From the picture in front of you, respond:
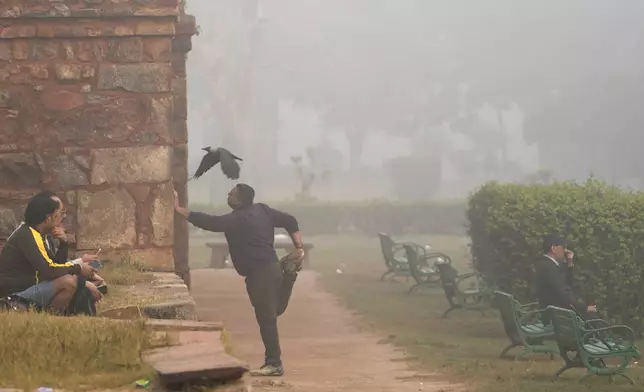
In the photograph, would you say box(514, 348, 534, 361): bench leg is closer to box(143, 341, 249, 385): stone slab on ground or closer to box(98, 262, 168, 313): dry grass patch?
box(98, 262, 168, 313): dry grass patch

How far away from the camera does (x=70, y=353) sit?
4664 millimetres

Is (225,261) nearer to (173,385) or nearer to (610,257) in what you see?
(610,257)

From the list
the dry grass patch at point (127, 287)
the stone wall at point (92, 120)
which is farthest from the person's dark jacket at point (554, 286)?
the dry grass patch at point (127, 287)

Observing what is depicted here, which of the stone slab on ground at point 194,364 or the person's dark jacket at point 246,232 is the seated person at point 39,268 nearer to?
the stone slab on ground at point 194,364

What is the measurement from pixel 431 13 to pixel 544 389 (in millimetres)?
62667

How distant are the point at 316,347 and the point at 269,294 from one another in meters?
2.87

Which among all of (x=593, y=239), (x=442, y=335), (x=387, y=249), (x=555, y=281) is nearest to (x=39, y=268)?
(x=555, y=281)

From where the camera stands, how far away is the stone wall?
779cm

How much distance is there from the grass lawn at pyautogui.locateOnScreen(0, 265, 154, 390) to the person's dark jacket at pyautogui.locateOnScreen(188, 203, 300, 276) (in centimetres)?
268

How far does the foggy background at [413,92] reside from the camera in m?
49.3

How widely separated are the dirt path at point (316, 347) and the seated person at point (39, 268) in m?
1.12

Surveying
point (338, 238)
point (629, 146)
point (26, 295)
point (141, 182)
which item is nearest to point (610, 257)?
point (141, 182)

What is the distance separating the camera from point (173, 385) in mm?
4293

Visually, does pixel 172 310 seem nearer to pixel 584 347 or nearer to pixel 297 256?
pixel 297 256
